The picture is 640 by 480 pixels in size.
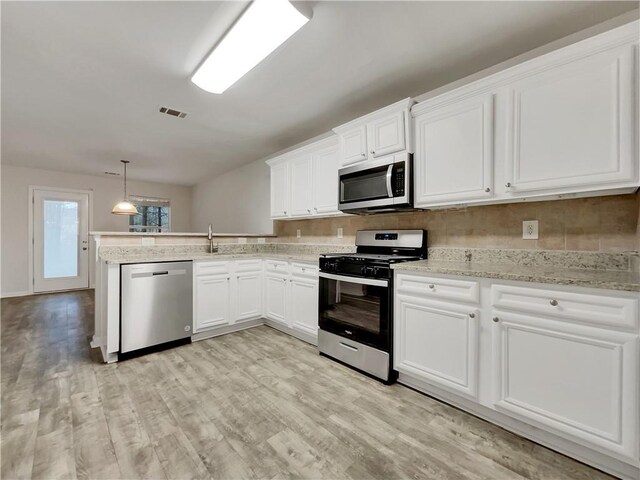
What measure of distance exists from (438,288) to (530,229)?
77cm

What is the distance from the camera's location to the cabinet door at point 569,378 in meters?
1.29

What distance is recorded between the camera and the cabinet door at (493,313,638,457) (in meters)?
1.29

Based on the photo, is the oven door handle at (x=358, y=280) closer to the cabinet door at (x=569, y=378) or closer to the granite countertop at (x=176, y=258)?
Result: the granite countertop at (x=176, y=258)

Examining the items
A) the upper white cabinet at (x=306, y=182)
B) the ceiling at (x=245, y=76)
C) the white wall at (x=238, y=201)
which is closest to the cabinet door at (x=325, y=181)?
the upper white cabinet at (x=306, y=182)

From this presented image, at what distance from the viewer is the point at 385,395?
2.03m

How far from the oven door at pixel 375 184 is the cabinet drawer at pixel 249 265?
4.29 ft

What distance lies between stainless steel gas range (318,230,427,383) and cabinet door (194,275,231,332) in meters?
1.18

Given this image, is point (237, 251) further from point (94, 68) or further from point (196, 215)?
point (196, 215)

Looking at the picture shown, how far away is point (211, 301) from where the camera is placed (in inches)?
123

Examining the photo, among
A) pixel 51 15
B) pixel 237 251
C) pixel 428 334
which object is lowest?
pixel 428 334

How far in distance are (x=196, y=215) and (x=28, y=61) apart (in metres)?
5.34

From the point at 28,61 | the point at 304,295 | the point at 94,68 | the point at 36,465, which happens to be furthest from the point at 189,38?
the point at 36,465

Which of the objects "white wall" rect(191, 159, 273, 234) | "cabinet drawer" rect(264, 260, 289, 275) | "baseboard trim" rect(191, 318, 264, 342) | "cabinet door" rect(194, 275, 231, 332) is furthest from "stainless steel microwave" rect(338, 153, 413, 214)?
"white wall" rect(191, 159, 273, 234)

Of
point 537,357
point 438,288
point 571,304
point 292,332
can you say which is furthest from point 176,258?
point 571,304
